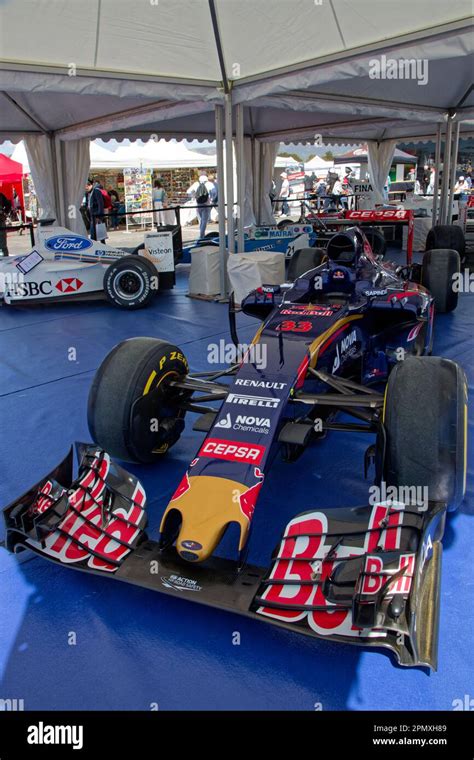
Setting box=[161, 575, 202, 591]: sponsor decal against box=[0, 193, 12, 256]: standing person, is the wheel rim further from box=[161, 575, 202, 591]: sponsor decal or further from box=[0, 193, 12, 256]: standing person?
box=[161, 575, 202, 591]: sponsor decal

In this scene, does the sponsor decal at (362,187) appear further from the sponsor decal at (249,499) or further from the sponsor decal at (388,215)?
the sponsor decal at (249,499)

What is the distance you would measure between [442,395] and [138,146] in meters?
19.7

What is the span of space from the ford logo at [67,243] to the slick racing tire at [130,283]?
0.61 metres

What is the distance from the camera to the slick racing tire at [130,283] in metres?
7.92

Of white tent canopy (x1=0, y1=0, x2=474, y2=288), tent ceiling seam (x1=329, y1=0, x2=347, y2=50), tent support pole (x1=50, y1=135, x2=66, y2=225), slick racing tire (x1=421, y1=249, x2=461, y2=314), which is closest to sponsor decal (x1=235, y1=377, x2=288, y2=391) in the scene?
white tent canopy (x1=0, y1=0, x2=474, y2=288)

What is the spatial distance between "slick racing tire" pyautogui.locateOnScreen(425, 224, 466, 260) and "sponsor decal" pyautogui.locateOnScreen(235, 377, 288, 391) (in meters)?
7.34

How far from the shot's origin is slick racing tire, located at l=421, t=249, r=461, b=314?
6312 mm

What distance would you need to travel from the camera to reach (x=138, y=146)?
66.7 feet

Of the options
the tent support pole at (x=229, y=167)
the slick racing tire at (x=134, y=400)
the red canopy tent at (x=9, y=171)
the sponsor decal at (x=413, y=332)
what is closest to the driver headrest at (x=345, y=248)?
the sponsor decal at (x=413, y=332)

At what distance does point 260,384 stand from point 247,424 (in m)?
0.29
